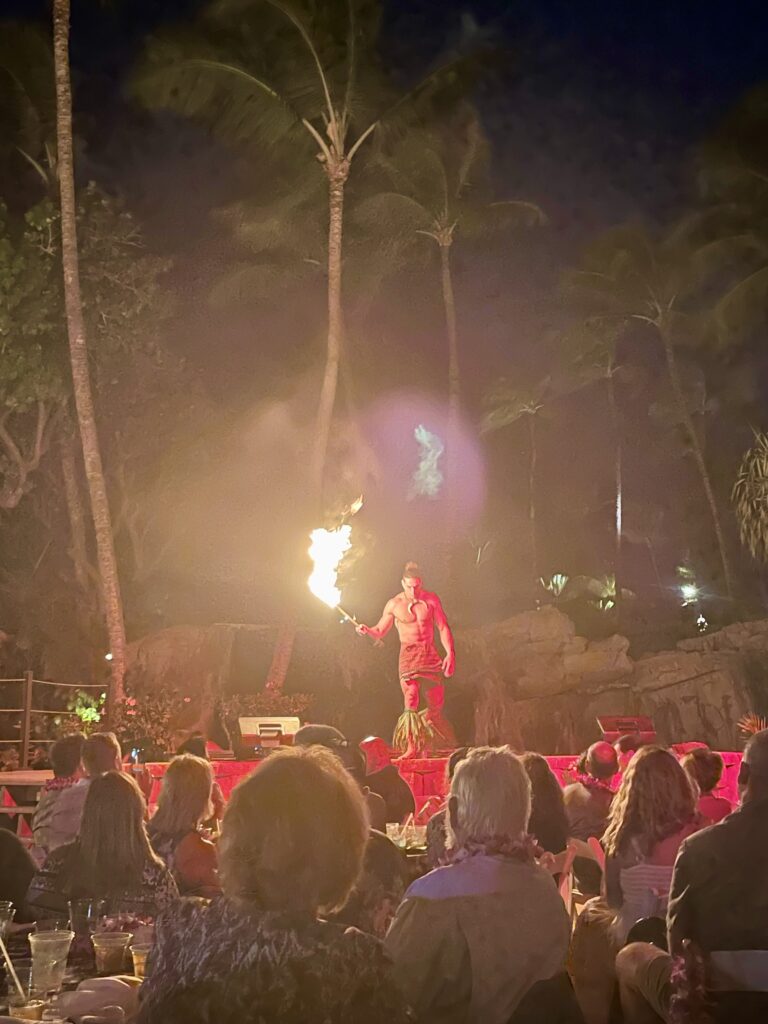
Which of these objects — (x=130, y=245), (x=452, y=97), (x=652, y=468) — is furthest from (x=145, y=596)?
(x=652, y=468)

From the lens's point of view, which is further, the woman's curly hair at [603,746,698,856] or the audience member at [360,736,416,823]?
the audience member at [360,736,416,823]

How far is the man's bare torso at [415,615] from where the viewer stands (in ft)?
46.2

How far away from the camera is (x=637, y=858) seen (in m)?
4.23

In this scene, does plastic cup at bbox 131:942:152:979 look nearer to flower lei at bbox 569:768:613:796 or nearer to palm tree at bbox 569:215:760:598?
flower lei at bbox 569:768:613:796

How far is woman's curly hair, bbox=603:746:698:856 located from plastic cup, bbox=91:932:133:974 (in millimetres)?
2043

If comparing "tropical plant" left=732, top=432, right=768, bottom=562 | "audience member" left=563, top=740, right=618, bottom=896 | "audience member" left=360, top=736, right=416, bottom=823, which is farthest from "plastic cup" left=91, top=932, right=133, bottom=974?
"tropical plant" left=732, top=432, right=768, bottom=562

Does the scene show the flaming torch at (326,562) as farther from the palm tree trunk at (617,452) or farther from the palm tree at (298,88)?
the palm tree trunk at (617,452)

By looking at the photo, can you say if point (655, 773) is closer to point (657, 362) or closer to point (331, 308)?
point (331, 308)

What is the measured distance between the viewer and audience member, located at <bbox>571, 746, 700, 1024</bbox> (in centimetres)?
414

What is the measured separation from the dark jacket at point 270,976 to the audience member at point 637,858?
2.22 m

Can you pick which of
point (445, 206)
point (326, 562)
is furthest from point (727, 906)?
point (445, 206)

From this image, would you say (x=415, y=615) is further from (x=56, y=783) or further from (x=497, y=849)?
(x=497, y=849)

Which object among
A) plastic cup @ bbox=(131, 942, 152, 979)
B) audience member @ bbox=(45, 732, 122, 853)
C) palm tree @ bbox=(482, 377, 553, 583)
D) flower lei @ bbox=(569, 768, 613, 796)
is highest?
palm tree @ bbox=(482, 377, 553, 583)

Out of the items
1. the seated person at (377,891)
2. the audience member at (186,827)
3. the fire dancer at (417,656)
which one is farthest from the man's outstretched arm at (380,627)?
the seated person at (377,891)
